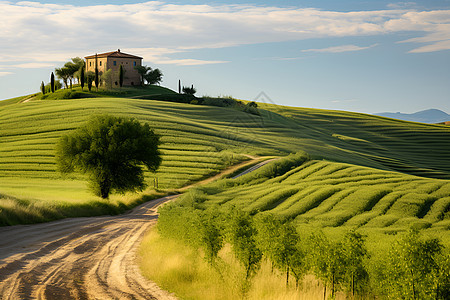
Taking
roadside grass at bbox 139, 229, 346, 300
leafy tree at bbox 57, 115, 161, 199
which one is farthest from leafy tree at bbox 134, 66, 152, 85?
roadside grass at bbox 139, 229, 346, 300

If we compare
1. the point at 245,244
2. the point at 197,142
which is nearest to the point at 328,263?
the point at 245,244

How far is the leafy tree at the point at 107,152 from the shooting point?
150 ft

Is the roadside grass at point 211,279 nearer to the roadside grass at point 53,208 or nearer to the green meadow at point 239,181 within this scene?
the green meadow at point 239,181

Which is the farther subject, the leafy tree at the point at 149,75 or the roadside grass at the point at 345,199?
the leafy tree at the point at 149,75

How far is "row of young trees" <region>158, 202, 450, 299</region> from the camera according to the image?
11.1 meters

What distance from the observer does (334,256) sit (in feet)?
42.8

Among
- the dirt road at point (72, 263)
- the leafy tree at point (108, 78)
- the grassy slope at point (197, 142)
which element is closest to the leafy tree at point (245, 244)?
the dirt road at point (72, 263)

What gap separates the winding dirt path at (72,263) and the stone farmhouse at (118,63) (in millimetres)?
121141

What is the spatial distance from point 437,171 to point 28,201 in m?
76.0

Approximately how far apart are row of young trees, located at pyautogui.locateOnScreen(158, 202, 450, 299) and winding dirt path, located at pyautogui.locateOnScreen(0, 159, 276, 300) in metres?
2.83

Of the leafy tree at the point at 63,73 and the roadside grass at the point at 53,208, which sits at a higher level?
the leafy tree at the point at 63,73

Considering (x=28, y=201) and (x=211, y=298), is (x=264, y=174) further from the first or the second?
(x=211, y=298)

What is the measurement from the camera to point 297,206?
35688 mm

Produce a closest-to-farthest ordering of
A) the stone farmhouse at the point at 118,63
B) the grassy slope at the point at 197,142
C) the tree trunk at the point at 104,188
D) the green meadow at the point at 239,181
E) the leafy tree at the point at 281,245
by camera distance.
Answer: the leafy tree at the point at 281,245
the green meadow at the point at 239,181
the tree trunk at the point at 104,188
the grassy slope at the point at 197,142
the stone farmhouse at the point at 118,63
